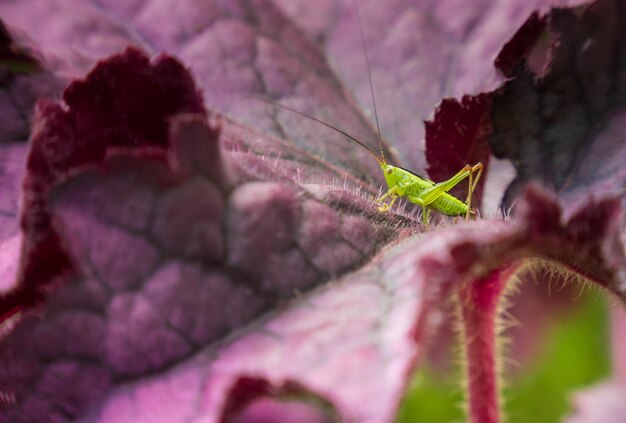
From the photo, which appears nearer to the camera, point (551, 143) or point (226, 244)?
point (226, 244)

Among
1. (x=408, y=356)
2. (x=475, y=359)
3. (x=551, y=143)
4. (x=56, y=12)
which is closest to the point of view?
(x=408, y=356)

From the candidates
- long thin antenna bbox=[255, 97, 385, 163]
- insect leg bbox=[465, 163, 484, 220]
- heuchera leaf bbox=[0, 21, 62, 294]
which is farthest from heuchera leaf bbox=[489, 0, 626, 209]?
heuchera leaf bbox=[0, 21, 62, 294]

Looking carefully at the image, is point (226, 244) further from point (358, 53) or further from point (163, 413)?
point (358, 53)

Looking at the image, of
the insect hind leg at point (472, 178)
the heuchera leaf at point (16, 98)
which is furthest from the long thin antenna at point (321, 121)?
the heuchera leaf at point (16, 98)

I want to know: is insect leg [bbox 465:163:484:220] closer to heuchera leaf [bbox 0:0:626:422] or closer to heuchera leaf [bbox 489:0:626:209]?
heuchera leaf [bbox 489:0:626:209]

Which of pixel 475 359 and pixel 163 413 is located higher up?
pixel 475 359

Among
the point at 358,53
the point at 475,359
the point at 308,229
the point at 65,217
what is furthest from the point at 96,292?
the point at 358,53

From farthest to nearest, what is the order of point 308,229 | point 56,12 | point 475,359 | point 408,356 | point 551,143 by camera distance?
point 56,12 < point 551,143 < point 475,359 < point 308,229 < point 408,356

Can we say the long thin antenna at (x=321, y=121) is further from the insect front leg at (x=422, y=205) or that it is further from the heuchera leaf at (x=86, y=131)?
the heuchera leaf at (x=86, y=131)
